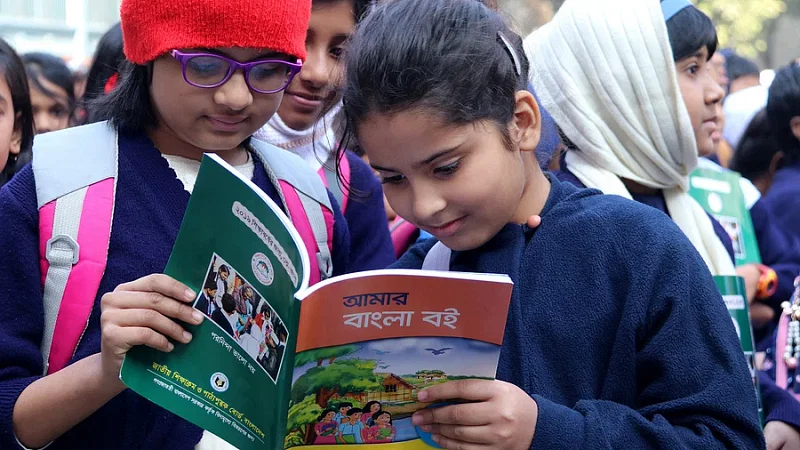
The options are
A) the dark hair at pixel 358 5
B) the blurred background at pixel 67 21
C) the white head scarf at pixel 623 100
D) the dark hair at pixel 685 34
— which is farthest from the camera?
the blurred background at pixel 67 21

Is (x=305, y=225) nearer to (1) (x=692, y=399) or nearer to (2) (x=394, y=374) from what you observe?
(2) (x=394, y=374)

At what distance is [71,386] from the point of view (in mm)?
1763

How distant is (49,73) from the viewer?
4879mm

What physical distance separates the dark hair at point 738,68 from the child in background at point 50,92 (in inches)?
200

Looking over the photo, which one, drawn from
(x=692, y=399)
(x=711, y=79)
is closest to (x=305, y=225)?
(x=692, y=399)

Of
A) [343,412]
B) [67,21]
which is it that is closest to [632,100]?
[343,412]

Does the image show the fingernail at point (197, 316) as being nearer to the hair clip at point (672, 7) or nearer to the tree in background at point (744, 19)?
the hair clip at point (672, 7)

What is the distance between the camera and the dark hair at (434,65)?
178 centimetres

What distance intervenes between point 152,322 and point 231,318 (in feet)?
0.44

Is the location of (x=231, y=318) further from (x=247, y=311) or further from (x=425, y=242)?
(x=425, y=242)

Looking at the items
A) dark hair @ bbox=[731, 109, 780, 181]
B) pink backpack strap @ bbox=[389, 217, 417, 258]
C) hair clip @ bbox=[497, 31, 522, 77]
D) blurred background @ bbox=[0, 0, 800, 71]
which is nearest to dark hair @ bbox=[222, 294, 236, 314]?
hair clip @ bbox=[497, 31, 522, 77]

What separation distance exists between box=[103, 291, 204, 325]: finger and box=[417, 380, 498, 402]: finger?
0.41 metres

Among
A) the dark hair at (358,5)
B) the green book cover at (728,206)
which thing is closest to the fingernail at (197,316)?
the dark hair at (358,5)

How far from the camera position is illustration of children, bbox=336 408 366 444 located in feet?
5.29
